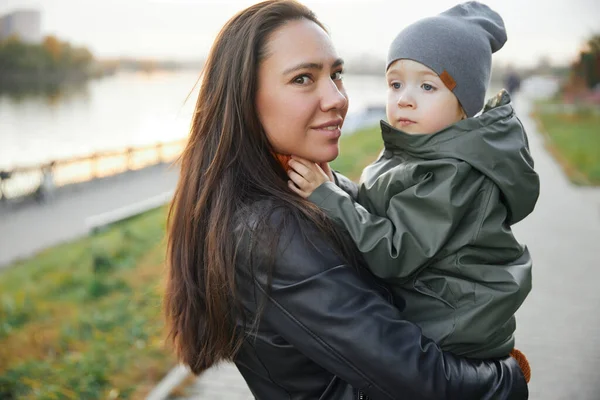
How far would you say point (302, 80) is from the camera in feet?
5.89

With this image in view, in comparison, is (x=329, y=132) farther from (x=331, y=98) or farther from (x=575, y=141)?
(x=575, y=141)

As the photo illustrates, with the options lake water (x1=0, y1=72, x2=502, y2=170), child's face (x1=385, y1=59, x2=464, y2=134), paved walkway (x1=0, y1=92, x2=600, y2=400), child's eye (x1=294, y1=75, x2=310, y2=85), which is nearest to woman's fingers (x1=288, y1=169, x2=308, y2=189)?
child's eye (x1=294, y1=75, x2=310, y2=85)

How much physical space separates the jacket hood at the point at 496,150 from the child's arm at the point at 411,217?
0.05m

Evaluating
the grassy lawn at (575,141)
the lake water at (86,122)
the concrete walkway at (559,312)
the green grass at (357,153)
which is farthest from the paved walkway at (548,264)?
the green grass at (357,153)

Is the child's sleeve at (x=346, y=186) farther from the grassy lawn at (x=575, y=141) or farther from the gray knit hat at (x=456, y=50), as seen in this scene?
the grassy lawn at (x=575, y=141)

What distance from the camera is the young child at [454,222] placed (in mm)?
1673

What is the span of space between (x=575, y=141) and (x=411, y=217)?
1724 centimetres

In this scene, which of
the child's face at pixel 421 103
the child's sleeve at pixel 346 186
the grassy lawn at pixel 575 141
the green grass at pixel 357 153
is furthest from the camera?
the grassy lawn at pixel 575 141

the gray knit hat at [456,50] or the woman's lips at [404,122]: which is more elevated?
the gray knit hat at [456,50]

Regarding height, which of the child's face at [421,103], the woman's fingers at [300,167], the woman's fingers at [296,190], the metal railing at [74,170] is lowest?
the metal railing at [74,170]

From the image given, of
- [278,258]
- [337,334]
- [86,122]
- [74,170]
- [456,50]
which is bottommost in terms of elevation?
[86,122]

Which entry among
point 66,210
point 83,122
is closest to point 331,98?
point 66,210

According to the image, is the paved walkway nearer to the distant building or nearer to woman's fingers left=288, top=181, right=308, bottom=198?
woman's fingers left=288, top=181, right=308, bottom=198

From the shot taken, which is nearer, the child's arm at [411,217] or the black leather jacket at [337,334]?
the black leather jacket at [337,334]
